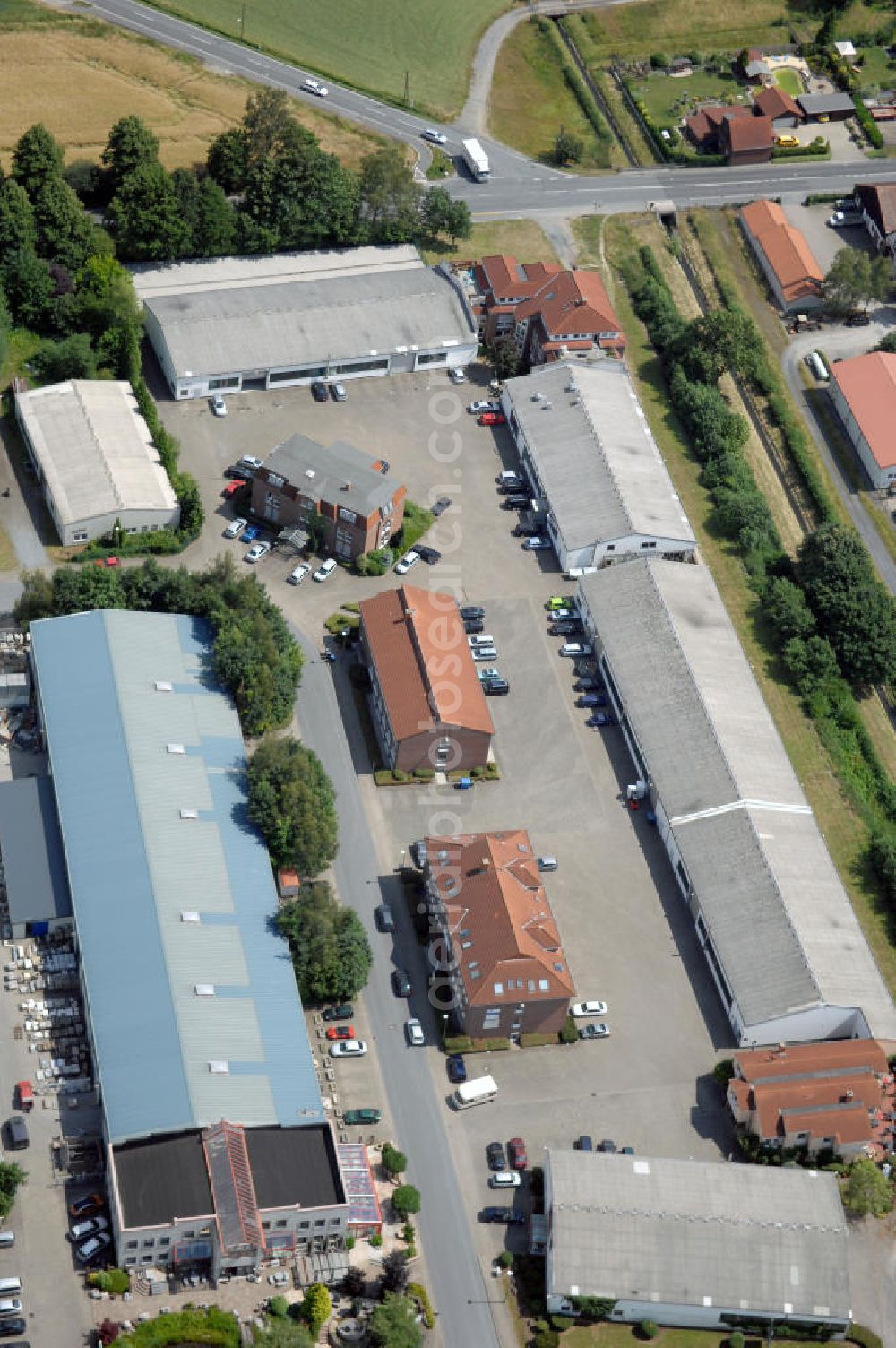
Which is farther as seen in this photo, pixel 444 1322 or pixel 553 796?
pixel 553 796

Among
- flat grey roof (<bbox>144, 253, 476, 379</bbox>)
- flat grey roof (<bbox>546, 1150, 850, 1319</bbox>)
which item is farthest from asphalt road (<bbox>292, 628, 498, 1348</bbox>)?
flat grey roof (<bbox>144, 253, 476, 379</bbox>)

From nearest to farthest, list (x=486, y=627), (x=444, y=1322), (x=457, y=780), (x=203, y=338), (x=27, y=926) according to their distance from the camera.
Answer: (x=444, y=1322) < (x=27, y=926) < (x=457, y=780) < (x=486, y=627) < (x=203, y=338)

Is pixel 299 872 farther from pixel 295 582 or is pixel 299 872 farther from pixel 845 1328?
pixel 845 1328

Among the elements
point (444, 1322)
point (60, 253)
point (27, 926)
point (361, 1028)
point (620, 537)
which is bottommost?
point (444, 1322)

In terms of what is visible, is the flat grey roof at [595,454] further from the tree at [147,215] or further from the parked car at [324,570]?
the tree at [147,215]

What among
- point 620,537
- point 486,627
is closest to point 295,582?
point 486,627

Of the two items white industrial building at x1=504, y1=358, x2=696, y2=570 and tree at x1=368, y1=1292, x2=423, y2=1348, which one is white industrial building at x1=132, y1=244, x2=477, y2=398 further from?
tree at x1=368, y1=1292, x2=423, y2=1348

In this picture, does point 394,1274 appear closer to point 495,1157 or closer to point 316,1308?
point 316,1308
